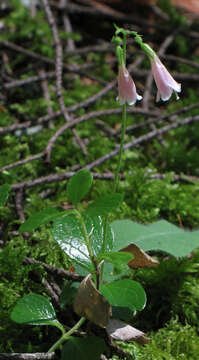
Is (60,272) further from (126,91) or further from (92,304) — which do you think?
(126,91)

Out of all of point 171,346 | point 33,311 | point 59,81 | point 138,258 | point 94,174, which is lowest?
point 171,346

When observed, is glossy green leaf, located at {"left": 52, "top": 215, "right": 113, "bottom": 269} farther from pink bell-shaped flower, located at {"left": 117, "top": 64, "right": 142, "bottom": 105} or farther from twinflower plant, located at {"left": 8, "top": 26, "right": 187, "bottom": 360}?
pink bell-shaped flower, located at {"left": 117, "top": 64, "right": 142, "bottom": 105}

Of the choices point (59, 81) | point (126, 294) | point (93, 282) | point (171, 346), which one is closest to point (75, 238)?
point (93, 282)

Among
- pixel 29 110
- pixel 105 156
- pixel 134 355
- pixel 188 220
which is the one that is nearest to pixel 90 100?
pixel 29 110

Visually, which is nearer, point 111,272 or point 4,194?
point 4,194

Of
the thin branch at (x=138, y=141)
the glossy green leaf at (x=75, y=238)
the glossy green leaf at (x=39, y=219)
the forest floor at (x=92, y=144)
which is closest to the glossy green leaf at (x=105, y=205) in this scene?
the glossy green leaf at (x=39, y=219)

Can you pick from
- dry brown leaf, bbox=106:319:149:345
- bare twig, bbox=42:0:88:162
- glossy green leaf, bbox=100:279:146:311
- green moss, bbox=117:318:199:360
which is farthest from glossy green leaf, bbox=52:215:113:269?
bare twig, bbox=42:0:88:162

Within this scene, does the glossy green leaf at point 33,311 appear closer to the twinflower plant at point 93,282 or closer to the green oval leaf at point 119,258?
the twinflower plant at point 93,282
